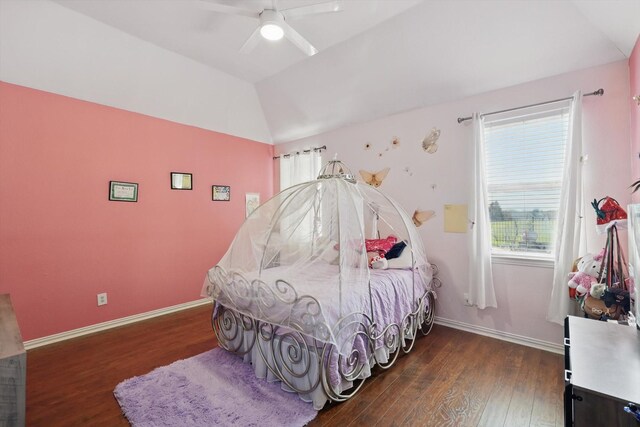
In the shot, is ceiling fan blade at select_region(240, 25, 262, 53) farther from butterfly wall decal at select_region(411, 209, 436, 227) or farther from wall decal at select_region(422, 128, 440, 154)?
butterfly wall decal at select_region(411, 209, 436, 227)

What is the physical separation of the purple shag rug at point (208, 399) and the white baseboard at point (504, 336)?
2.08m

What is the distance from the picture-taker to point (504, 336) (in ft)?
9.89

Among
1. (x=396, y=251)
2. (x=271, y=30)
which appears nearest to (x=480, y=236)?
(x=396, y=251)

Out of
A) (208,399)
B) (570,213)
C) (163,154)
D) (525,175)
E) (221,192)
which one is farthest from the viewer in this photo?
(221,192)

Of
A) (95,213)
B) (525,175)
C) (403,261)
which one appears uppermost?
(525,175)

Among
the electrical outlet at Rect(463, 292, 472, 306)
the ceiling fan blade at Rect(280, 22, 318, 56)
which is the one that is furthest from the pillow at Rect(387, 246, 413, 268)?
the ceiling fan blade at Rect(280, 22, 318, 56)

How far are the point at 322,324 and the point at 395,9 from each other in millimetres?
2859

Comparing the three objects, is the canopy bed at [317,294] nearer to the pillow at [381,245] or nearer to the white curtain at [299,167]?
the pillow at [381,245]

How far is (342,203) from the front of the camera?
89.0 inches

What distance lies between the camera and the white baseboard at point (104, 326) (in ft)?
9.63

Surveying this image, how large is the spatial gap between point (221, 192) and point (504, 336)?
13.4ft

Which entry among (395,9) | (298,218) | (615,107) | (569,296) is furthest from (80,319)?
(615,107)

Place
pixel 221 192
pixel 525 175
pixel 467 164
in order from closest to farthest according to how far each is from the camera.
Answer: pixel 525 175 < pixel 467 164 < pixel 221 192

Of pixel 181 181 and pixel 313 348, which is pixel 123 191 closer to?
pixel 181 181
